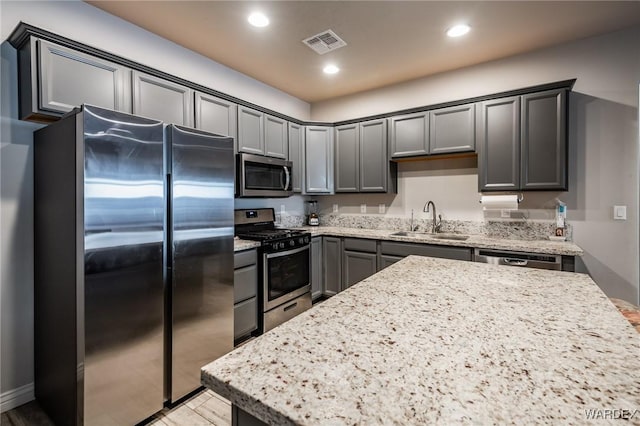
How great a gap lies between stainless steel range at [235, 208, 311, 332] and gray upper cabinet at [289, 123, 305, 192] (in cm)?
56

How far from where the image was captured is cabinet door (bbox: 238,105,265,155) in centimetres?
306

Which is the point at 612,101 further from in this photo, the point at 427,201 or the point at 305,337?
the point at 305,337

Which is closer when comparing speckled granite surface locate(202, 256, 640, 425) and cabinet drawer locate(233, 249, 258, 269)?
speckled granite surface locate(202, 256, 640, 425)

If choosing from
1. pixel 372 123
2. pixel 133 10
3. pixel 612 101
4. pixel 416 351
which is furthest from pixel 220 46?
pixel 612 101

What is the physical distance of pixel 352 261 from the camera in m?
3.52

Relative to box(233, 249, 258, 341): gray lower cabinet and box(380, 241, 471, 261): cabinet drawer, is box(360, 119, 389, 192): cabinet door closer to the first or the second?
box(380, 241, 471, 261): cabinet drawer

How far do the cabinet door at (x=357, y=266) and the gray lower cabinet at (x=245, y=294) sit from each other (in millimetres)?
1176

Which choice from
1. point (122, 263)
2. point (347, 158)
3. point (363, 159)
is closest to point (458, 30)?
point (363, 159)

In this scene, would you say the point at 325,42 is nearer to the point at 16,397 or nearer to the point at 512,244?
the point at 512,244

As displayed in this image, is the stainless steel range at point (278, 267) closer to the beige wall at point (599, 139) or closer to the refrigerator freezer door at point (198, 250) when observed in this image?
the refrigerator freezer door at point (198, 250)

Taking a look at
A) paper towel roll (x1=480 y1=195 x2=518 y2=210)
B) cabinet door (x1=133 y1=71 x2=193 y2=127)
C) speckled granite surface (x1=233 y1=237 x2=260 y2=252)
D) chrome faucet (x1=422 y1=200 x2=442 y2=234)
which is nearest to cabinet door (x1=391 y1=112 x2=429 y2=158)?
chrome faucet (x1=422 y1=200 x2=442 y2=234)

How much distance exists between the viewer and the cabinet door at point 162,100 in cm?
225

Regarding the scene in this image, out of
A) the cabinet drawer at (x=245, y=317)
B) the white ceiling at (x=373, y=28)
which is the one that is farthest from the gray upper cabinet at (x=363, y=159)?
the cabinet drawer at (x=245, y=317)

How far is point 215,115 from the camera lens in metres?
2.82
